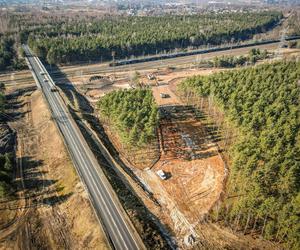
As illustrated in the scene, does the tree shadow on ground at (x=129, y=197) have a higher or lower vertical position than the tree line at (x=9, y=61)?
lower

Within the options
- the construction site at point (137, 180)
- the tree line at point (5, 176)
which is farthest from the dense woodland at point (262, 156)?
the tree line at point (5, 176)

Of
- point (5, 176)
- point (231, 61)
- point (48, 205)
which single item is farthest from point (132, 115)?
point (231, 61)

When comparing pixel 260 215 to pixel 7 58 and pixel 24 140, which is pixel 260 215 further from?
pixel 7 58

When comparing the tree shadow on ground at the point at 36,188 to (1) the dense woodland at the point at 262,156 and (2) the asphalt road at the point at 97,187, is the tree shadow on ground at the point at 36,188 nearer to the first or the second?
(2) the asphalt road at the point at 97,187

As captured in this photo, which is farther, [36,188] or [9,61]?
[9,61]

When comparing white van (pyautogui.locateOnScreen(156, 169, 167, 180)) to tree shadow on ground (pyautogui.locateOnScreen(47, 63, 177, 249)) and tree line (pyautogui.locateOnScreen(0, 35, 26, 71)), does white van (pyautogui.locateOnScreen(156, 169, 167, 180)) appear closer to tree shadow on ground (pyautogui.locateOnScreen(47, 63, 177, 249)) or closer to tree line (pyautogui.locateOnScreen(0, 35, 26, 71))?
tree shadow on ground (pyautogui.locateOnScreen(47, 63, 177, 249))

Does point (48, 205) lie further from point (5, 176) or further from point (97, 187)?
point (5, 176)
